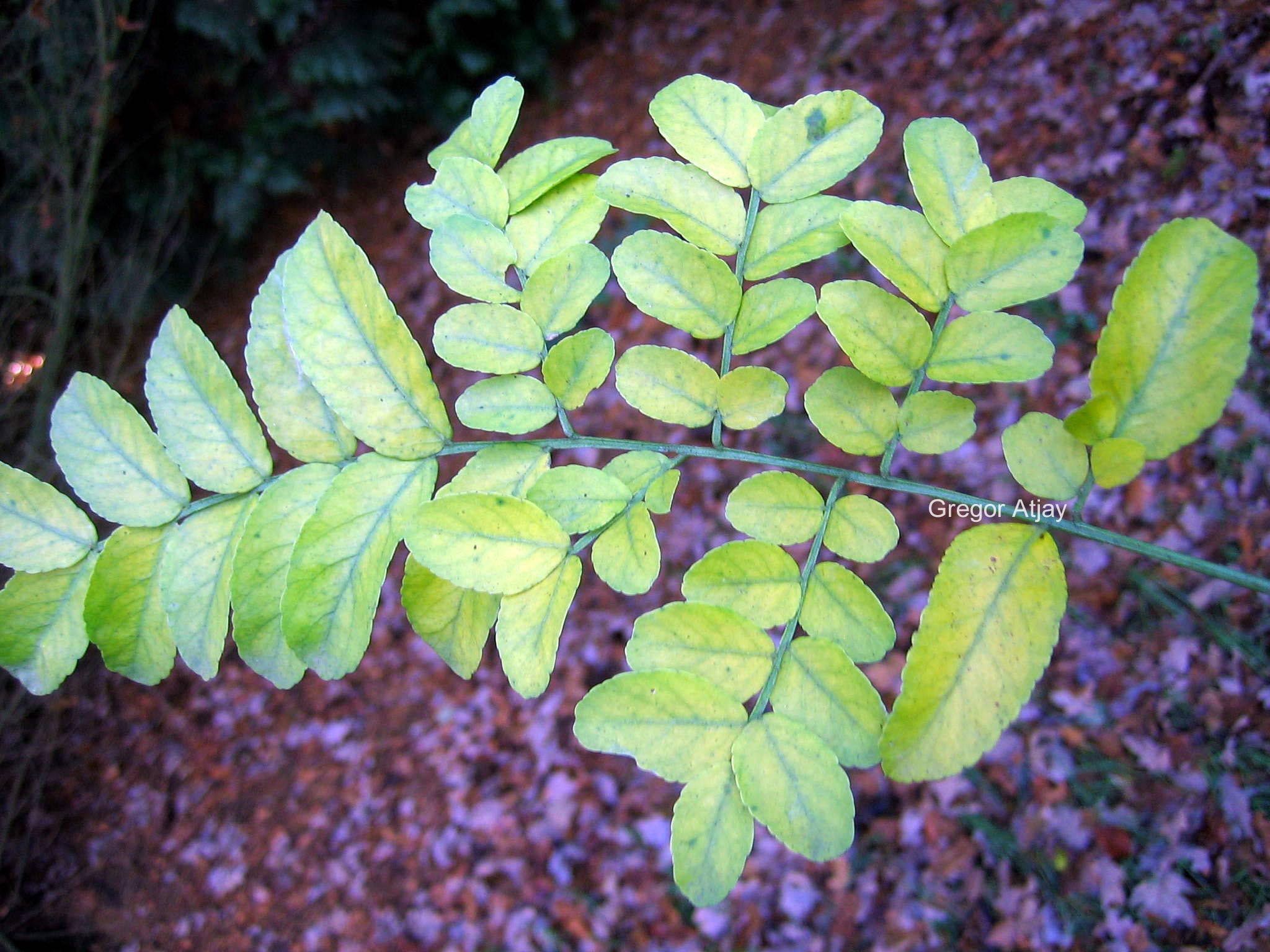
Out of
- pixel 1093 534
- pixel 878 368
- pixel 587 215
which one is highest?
pixel 587 215

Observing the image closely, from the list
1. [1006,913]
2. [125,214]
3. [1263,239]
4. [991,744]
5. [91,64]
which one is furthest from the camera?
[125,214]

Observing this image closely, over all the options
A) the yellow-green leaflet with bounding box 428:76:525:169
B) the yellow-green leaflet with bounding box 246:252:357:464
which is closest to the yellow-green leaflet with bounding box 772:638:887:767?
the yellow-green leaflet with bounding box 246:252:357:464

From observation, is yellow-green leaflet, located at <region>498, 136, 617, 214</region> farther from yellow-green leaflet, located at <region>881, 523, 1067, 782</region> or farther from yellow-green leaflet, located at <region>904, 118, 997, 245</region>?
yellow-green leaflet, located at <region>881, 523, 1067, 782</region>

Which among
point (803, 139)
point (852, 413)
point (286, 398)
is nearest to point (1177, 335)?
point (852, 413)

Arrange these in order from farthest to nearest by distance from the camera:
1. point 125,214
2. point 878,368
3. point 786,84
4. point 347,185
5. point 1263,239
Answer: point 347,185, point 125,214, point 786,84, point 1263,239, point 878,368

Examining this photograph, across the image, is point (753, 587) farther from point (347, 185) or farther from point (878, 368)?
point (347, 185)

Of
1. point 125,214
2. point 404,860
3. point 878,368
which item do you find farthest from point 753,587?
point 125,214
